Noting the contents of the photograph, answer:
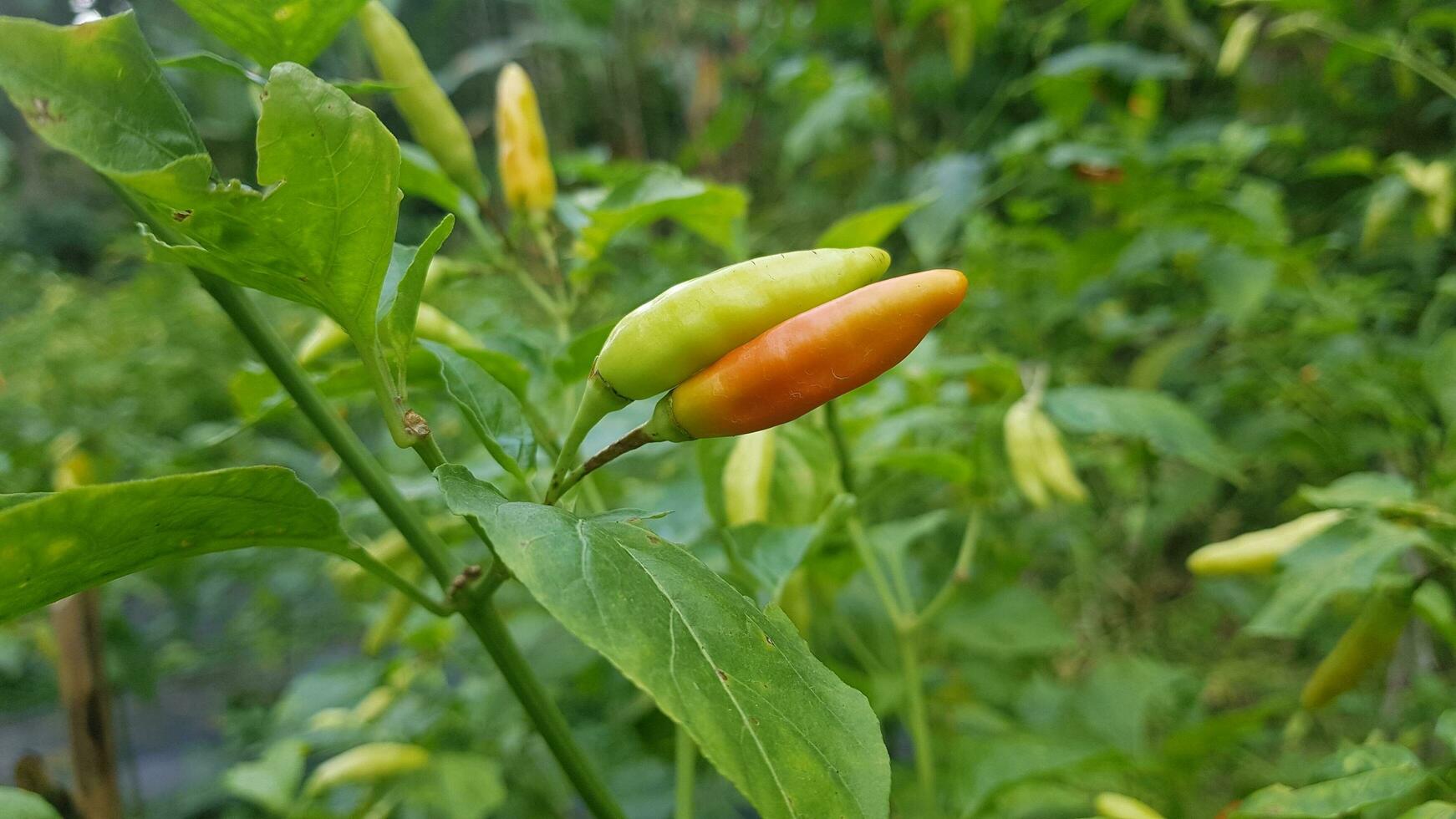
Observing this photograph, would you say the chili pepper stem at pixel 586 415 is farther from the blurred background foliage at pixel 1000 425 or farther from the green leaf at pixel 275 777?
the green leaf at pixel 275 777

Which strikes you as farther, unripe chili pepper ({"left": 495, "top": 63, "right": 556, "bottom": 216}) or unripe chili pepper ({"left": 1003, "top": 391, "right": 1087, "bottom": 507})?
unripe chili pepper ({"left": 1003, "top": 391, "right": 1087, "bottom": 507})

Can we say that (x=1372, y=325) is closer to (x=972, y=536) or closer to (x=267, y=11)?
(x=972, y=536)

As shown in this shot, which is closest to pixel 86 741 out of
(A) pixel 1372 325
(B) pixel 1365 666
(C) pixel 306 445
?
(B) pixel 1365 666

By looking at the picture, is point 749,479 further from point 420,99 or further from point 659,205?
point 420,99

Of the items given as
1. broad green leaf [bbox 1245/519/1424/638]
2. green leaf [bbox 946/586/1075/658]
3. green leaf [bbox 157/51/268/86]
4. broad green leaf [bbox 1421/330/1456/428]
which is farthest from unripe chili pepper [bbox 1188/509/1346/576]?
green leaf [bbox 157/51/268/86]

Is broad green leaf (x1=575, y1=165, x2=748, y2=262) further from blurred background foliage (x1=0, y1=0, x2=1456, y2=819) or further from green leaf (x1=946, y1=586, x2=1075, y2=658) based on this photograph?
green leaf (x1=946, y1=586, x2=1075, y2=658)

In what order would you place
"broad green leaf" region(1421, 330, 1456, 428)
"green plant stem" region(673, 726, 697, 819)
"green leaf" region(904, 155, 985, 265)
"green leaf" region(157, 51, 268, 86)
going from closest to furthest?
"green leaf" region(157, 51, 268, 86), "green plant stem" region(673, 726, 697, 819), "broad green leaf" region(1421, 330, 1456, 428), "green leaf" region(904, 155, 985, 265)

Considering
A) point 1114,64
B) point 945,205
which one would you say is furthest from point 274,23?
point 1114,64
